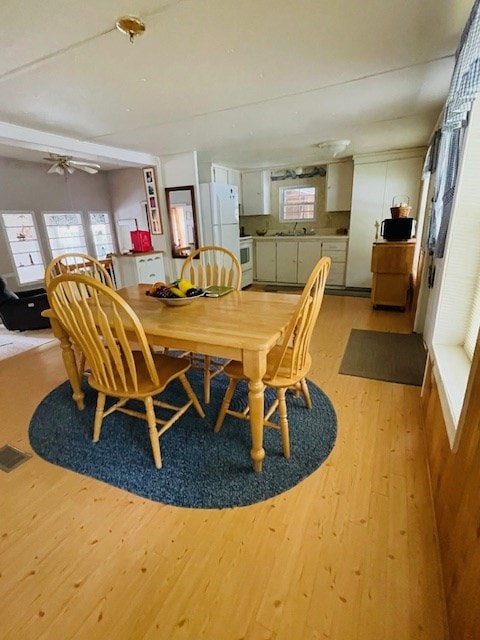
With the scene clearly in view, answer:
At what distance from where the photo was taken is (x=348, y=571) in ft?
3.64

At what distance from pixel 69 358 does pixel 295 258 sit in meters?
4.40

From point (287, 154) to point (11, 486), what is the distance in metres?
4.86

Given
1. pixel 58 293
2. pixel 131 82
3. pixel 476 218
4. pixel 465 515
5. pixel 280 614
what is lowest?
pixel 280 614

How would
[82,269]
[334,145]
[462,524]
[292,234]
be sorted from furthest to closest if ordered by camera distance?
[292,234] < [334,145] < [82,269] < [462,524]

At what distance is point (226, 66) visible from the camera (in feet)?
6.31

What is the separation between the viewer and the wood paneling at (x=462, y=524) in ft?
2.70

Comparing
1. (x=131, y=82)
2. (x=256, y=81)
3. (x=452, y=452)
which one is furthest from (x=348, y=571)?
(x=131, y=82)

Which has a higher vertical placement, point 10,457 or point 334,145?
point 334,145

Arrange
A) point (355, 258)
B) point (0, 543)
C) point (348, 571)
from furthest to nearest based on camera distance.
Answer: point (355, 258) → point (0, 543) → point (348, 571)

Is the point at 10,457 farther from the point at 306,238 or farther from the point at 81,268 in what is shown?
the point at 306,238

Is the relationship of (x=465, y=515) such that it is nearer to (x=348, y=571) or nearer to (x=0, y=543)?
(x=348, y=571)

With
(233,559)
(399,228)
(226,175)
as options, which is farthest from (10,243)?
(399,228)

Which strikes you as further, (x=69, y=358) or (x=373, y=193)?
(x=373, y=193)

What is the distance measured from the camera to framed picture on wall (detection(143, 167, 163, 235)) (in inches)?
178
